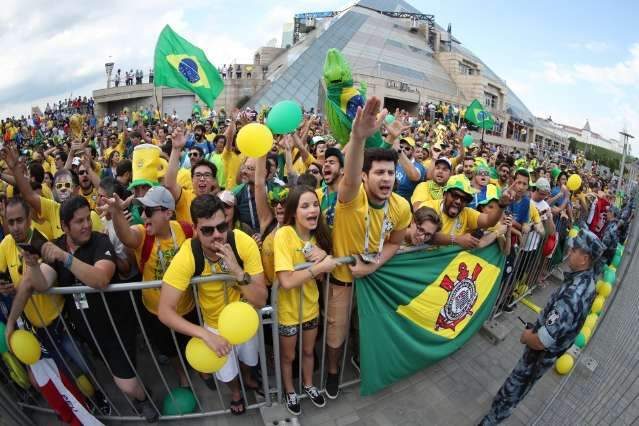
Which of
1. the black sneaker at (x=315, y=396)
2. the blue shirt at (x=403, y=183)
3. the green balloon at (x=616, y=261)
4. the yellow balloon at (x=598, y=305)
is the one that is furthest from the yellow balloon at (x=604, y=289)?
the black sneaker at (x=315, y=396)

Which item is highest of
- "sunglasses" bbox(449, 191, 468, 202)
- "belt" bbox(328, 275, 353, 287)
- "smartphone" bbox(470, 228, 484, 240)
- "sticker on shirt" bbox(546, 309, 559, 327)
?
"sunglasses" bbox(449, 191, 468, 202)

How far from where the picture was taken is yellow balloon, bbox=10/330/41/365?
7.62 ft

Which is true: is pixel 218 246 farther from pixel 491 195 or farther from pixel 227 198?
pixel 491 195

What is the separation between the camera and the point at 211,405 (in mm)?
2910

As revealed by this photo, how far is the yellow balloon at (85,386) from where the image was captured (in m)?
2.76

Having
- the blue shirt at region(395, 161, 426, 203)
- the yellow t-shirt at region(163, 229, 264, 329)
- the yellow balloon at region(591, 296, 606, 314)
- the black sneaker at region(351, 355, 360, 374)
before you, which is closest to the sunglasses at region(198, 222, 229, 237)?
the yellow t-shirt at region(163, 229, 264, 329)

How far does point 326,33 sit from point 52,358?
5463 centimetres

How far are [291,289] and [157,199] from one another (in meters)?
1.19

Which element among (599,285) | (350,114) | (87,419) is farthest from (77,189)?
(599,285)

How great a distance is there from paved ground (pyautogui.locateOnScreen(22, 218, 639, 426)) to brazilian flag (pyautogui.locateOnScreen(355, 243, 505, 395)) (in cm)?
20

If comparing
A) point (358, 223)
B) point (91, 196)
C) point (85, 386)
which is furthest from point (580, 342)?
point (91, 196)

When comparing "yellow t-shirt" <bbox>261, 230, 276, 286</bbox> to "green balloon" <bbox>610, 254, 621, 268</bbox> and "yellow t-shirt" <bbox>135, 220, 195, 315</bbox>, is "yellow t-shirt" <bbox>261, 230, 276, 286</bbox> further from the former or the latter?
"green balloon" <bbox>610, 254, 621, 268</bbox>

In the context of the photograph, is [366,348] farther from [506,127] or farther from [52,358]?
[506,127]

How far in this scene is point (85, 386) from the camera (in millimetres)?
2805
